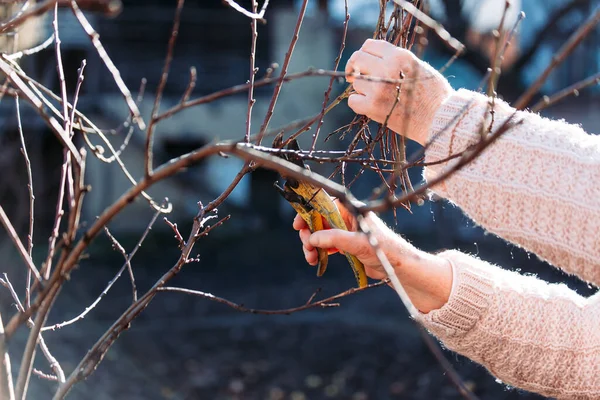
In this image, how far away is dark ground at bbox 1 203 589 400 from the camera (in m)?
5.81

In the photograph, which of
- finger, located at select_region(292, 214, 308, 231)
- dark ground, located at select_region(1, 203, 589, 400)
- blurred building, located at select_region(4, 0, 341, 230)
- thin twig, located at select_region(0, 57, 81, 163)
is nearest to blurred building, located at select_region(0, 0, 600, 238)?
blurred building, located at select_region(4, 0, 341, 230)

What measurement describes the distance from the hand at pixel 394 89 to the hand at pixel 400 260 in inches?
9.9

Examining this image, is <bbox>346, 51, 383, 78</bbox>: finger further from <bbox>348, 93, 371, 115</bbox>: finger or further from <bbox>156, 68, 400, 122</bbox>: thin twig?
<bbox>156, 68, 400, 122</bbox>: thin twig

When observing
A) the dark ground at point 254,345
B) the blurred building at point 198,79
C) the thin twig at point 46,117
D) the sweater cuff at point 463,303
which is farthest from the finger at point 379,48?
the blurred building at point 198,79

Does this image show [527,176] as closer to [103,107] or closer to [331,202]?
[331,202]

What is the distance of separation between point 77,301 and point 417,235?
20.4 feet

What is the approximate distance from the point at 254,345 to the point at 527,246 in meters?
5.49

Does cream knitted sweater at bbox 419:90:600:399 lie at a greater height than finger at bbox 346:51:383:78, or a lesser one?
lesser

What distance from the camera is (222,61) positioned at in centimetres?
1426

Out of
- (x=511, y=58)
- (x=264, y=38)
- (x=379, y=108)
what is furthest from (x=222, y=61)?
(x=379, y=108)

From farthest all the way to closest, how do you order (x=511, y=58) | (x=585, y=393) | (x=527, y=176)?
(x=511, y=58) → (x=585, y=393) → (x=527, y=176)

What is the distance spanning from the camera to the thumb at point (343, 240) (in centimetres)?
163

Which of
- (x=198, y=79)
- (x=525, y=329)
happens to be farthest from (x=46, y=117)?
(x=198, y=79)

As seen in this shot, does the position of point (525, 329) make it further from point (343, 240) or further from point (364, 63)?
point (364, 63)
